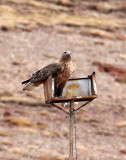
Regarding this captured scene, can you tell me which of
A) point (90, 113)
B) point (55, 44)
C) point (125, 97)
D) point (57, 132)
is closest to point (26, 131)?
point (57, 132)

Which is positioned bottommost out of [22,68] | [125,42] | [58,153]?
[58,153]

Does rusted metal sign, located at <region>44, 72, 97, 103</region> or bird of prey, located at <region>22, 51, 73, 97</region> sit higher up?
bird of prey, located at <region>22, 51, 73, 97</region>

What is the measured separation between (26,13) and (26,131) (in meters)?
32.1

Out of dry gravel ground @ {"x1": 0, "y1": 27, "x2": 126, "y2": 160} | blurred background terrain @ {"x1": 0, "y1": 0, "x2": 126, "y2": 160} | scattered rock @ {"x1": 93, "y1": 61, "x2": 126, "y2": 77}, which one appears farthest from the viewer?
scattered rock @ {"x1": 93, "y1": 61, "x2": 126, "y2": 77}

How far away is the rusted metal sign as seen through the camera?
1299 centimetres

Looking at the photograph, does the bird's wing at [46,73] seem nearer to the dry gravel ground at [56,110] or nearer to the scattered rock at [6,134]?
the dry gravel ground at [56,110]

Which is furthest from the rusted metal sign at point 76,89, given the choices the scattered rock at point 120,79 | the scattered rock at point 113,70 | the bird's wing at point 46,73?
the scattered rock at point 113,70

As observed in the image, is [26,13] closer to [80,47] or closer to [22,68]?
[80,47]

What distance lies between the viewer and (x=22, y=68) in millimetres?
52219

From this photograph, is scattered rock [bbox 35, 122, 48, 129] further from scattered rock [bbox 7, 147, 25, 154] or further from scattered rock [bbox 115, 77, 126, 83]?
scattered rock [bbox 115, 77, 126, 83]

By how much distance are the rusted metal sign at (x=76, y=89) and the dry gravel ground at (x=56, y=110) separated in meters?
19.1

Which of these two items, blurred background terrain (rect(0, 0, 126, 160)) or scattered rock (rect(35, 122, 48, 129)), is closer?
blurred background terrain (rect(0, 0, 126, 160))

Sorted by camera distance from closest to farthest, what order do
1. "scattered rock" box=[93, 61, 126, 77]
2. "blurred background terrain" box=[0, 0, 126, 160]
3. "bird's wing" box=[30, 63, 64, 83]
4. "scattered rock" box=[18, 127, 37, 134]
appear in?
"bird's wing" box=[30, 63, 64, 83] < "blurred background terrain" box=[0, 0, 126, 160] < "scattered rock" box=[18, 127, 37, 134] < "scattered rock" box=[93, 61, 126, 77]

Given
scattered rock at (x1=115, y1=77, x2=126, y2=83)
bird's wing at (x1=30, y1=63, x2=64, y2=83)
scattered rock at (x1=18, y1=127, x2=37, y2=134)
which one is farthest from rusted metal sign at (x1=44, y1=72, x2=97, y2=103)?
scattered rock at (x1=115, y1=77, x2=126, y2=83)
